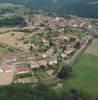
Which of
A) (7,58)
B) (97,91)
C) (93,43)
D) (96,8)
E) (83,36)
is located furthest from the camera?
(96,8)

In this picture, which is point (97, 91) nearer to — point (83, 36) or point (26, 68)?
point (26, 68)

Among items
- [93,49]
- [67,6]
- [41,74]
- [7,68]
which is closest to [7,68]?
[7,68]

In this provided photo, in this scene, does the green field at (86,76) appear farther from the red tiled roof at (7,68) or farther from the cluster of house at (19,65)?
the red tiled roof at (7,68)

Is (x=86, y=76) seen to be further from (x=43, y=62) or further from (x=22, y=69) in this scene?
(x=22, y=69)

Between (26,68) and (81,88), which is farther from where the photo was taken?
(26,68)

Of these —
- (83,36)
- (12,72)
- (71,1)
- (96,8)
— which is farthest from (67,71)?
(71,1)

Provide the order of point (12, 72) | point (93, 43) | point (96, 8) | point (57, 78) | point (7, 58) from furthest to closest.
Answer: point (96, 8) < point (93, 43) < point (7, 58) < point (12, 72) < point (57, 78)

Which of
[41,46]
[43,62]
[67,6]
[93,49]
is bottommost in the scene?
[67,6]
